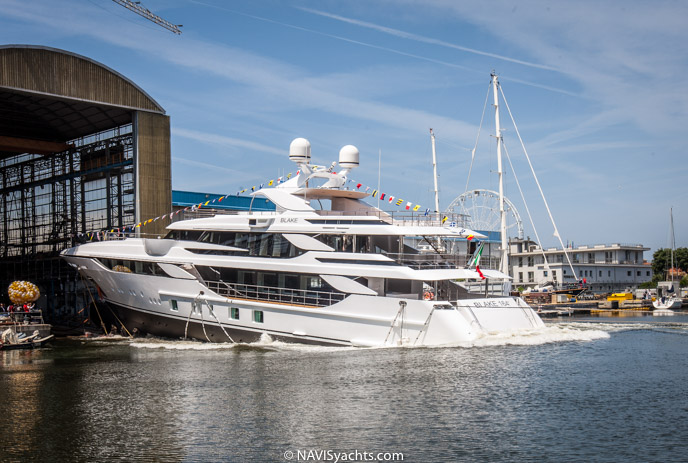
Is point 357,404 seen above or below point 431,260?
below

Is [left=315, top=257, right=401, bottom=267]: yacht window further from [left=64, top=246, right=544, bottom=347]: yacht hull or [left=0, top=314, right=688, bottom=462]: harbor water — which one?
[left=0, top=314, right=688, bottom=462]: harbor water

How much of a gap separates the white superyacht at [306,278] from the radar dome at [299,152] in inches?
1.6

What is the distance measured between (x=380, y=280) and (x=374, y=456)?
12232 millimetres

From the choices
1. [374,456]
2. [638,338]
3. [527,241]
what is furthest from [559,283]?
[374,456]

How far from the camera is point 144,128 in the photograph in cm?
3578

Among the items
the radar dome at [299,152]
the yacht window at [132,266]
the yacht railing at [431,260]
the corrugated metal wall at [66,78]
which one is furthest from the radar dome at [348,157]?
the corrugated metal wall at [66,78]

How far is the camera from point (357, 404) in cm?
1619

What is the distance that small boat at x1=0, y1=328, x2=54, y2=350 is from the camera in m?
27.7

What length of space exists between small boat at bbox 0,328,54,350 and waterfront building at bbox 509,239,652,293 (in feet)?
194

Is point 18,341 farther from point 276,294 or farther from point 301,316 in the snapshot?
point 301,316

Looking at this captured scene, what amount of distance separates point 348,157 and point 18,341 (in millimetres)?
15320

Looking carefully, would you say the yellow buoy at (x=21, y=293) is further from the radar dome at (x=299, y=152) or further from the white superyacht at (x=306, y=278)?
the radar dome at (x=299, y=152)

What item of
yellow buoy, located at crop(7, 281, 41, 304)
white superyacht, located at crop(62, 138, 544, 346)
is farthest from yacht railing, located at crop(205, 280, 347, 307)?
yellow buoy, located at crop(7, 281, 41, 304)

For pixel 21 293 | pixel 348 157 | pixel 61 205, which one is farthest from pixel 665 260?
pixel 21 293
